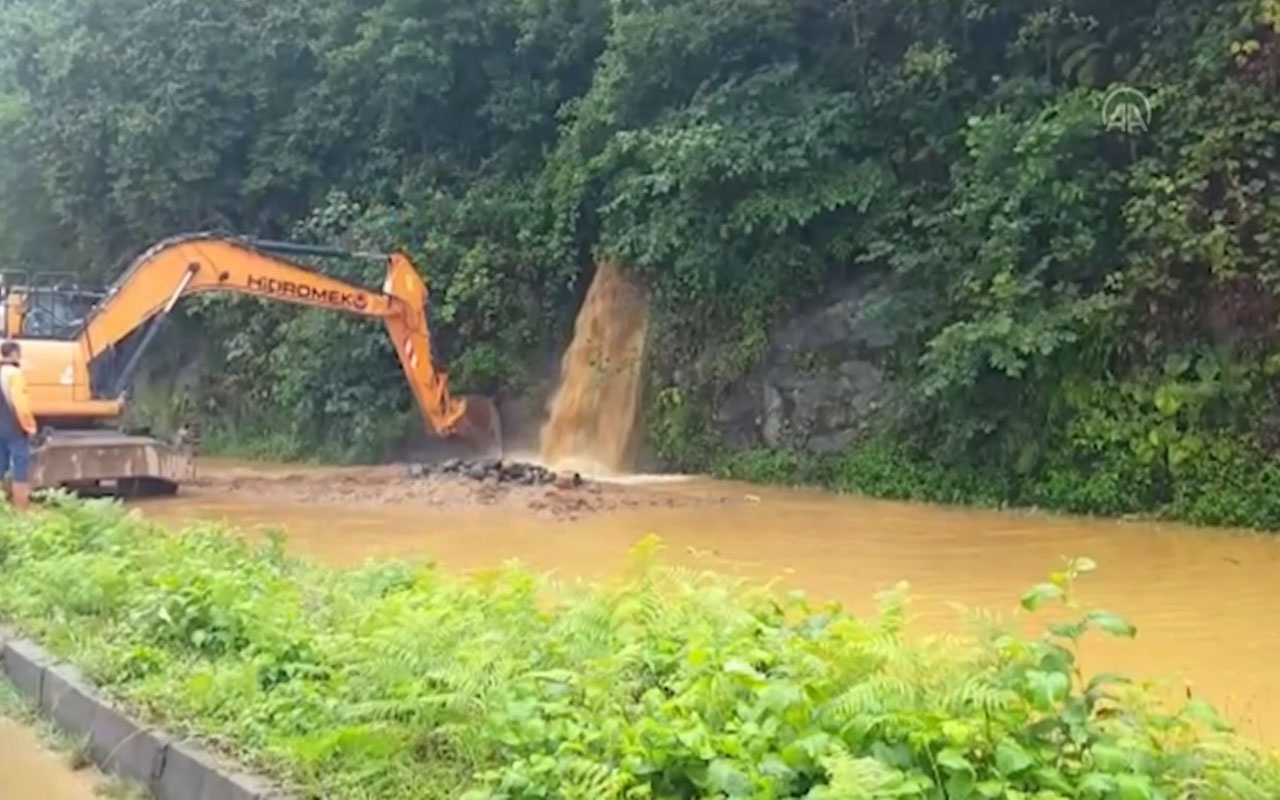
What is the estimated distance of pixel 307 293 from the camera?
18703mm

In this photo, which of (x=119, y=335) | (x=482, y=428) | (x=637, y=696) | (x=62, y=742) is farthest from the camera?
(x=482, y=428)

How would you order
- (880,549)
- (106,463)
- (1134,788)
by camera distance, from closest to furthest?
(1134,788), (880,549), (106,463)

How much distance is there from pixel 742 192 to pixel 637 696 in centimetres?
1505

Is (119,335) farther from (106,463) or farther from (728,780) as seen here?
(728,780)

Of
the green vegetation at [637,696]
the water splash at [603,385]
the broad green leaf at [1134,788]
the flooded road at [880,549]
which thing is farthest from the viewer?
the water splash at [603,385]

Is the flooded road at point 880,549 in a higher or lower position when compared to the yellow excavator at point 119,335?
lower

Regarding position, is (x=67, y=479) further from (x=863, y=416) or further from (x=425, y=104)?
(x=425, y=104)

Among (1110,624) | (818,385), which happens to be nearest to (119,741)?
(1110,624)

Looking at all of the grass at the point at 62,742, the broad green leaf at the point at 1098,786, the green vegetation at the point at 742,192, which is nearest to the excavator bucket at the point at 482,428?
the green vegetation at the point at 742,192

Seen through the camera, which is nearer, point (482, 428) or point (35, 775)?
point (35, 775)

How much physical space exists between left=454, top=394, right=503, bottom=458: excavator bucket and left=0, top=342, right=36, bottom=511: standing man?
8.20m

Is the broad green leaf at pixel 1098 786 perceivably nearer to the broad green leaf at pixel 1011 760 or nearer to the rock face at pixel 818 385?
the broad green leaf at pixel 1011 760

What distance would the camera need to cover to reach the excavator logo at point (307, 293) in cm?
1814

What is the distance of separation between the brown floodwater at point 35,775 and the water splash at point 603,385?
14.6 m
